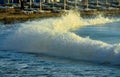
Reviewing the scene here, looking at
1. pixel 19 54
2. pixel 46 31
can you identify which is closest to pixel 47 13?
pixel 46 31

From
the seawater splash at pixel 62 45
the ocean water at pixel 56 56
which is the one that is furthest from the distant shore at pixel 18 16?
the ocean water at pixel 56 56

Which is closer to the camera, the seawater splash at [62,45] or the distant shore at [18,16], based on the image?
the seawater splash at [62,45]

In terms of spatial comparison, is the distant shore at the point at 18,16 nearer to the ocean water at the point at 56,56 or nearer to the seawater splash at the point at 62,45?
the seawater splash at the point at 62,45

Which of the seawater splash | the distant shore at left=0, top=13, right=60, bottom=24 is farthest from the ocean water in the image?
the distant shore at left=0, top=13, right=60, bottom=24

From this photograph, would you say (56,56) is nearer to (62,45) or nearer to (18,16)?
(62,45)

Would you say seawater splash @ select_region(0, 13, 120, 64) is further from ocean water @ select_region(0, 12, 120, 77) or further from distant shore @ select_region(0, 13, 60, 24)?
distant shore @ select_region(0, 13, 60, 24)

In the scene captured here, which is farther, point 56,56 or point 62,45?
point 62,45

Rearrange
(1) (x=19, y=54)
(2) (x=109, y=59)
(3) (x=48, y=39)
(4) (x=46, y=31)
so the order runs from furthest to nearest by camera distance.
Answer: (4) (x=46, y=31) < (3) (x=48, y=39) < (1) (x=19, y=54) < (2) (x=109, y=59)

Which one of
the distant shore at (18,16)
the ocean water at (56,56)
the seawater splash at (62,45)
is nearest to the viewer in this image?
the ocean water at (56,56)

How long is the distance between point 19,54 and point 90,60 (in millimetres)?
3745

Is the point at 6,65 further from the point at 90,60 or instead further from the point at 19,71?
the point at 90,60

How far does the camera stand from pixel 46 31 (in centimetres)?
2398

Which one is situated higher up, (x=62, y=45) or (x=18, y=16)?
(x=62, y=45)

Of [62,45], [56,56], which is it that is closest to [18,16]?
[62,45]
